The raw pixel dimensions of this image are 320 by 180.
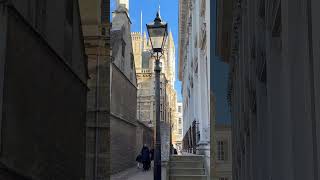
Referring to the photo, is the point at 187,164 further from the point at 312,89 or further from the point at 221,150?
the point at 312,89

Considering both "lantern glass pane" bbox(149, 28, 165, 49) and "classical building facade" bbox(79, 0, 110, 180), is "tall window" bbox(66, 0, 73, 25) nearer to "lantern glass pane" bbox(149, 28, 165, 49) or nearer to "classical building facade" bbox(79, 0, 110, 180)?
"lantern glass pane" bbox(149, 28, 165, 49)

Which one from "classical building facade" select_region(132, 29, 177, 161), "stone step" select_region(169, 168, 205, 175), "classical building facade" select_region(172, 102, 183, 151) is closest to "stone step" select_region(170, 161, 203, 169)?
"stone step" select_region(169, 168, 205, 175)

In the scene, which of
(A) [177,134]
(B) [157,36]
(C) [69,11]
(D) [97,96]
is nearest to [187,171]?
(D) [97,96]

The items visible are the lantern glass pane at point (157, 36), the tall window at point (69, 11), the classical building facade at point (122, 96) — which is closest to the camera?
the tall window at point (69, 11)

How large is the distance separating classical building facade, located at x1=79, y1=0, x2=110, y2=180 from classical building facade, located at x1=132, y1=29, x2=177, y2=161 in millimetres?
10303

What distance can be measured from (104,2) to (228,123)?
5.17m

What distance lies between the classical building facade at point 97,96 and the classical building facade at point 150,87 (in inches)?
406

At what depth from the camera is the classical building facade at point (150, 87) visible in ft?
124

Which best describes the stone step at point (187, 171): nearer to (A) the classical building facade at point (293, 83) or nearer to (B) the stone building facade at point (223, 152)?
(B) the stone building facade at point (223, 152)

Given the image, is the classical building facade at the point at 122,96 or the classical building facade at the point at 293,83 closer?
the classical building facade at the point at 293,83

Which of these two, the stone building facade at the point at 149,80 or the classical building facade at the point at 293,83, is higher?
the stone building facade at the point at 149,80

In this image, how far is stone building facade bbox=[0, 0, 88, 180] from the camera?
612 cm

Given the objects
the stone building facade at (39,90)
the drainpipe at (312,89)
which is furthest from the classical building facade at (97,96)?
the drainpipe at (312,89)

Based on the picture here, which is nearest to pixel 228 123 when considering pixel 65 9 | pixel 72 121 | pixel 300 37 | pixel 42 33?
pixel 72 121
